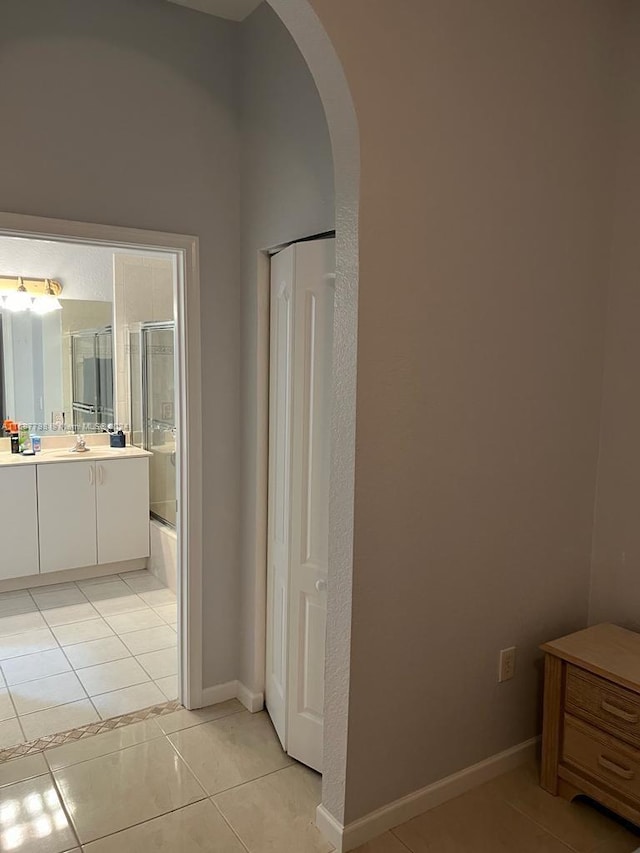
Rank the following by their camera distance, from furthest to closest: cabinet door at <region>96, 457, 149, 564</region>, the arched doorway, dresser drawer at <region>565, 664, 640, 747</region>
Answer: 1. cabinet door at <region>96, 457, 149, 564</region>
2. dresser drawer at <region>565, 664, 640, 747</region>
3. the arched doorway

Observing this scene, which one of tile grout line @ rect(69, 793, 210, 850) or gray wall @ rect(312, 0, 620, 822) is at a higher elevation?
gray wall @ rect(312, 0, 620, 822)

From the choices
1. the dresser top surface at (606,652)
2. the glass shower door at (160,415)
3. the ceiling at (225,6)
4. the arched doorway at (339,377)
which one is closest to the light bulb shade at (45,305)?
the glass shower door at (160,415)

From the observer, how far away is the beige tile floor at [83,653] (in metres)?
2.77

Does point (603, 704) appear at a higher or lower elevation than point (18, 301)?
lower

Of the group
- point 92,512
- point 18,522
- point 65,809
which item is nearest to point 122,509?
point 92,512

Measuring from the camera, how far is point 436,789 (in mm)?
2156

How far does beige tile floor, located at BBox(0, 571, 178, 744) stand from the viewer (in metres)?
2.77

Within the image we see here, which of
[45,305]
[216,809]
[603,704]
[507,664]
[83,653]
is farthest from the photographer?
[45,305]

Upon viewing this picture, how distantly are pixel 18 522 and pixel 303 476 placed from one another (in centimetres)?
258

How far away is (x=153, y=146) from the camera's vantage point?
8.09 ft

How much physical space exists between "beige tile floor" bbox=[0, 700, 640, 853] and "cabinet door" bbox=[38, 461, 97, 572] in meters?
1.92

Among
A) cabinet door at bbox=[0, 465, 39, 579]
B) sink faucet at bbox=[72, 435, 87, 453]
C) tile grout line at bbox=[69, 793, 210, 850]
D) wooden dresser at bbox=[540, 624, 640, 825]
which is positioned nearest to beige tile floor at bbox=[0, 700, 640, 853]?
tile grout line at bbox=[69, 793, 210, 850]

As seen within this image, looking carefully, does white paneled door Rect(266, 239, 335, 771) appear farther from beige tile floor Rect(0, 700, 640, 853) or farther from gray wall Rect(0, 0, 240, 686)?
gray wall Rect(0, 0, 240, 686)

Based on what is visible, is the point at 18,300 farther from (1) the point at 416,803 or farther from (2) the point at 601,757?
(2) the point at 601,757
